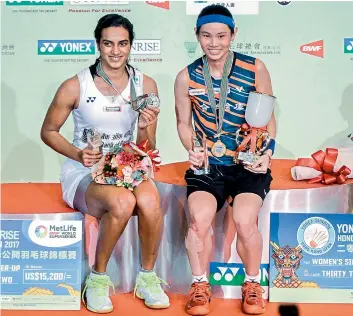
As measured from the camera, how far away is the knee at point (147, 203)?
3.77 meters

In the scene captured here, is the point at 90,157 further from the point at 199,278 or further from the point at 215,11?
the point at 215,11

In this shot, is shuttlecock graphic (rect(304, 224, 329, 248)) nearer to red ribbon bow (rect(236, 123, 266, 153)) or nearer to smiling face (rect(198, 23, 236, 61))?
red ribbon bow (rect(236, 123, 266, 153))

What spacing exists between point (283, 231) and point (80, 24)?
5.28 feet

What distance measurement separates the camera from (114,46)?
3.89 m

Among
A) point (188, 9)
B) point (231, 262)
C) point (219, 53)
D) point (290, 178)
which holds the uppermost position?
point (188, 9)

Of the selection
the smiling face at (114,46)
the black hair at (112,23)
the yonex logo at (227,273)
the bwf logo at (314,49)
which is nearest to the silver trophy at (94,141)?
the smiling face at (114,46)

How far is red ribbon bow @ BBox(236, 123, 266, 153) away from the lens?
3.84m

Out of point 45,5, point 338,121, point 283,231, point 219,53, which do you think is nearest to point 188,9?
point 219,53

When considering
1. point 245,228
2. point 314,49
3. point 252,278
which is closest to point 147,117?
point 245,228

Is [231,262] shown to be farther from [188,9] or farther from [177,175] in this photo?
[188,9]

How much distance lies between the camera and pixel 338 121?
4.35 meters

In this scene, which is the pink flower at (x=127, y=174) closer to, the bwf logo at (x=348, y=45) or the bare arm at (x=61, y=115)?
the bare arm at (x=61, y=115)

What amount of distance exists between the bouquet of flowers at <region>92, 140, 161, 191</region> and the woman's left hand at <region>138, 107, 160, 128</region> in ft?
0.42

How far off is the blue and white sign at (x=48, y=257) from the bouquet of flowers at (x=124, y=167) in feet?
0.97
